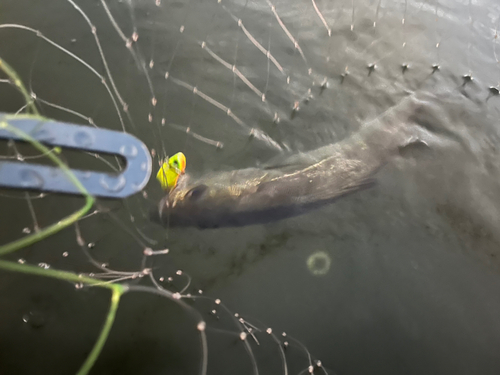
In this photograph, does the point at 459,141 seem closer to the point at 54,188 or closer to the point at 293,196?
the point at 293,196

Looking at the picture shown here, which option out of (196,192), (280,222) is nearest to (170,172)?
(196,192)

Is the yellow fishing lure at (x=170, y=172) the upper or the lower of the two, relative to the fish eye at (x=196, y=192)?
upper

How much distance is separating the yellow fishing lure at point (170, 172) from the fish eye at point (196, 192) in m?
0.04

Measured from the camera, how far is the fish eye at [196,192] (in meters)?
0.74

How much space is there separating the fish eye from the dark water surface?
4cm

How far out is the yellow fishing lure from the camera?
733mm

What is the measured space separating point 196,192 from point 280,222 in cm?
19

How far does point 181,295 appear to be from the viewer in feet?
2.19

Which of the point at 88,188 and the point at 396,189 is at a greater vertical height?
the point at 396,189

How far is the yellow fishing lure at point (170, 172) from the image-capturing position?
733 millimetres

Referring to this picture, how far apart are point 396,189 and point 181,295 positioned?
52 centimetres

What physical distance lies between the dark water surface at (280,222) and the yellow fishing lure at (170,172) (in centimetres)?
2

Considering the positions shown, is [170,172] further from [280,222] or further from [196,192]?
[280,222]

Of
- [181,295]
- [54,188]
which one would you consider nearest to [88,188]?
[54,188]
